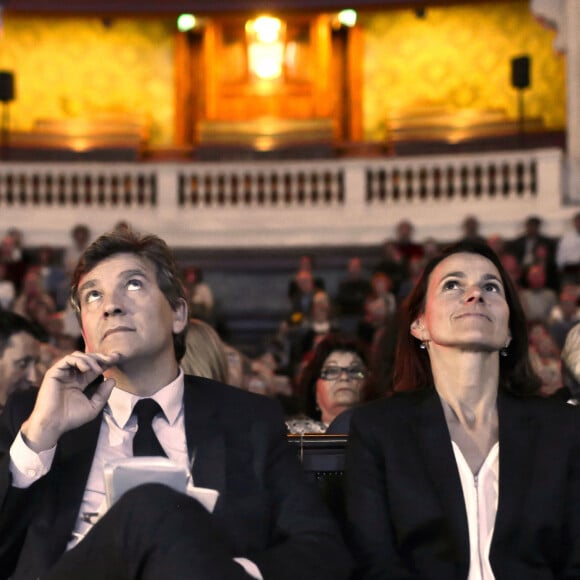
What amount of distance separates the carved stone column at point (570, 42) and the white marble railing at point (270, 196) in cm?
87

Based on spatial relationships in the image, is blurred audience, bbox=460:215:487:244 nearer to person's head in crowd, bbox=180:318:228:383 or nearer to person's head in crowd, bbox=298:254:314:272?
person's head in crowd, bbox=298:254:314:272

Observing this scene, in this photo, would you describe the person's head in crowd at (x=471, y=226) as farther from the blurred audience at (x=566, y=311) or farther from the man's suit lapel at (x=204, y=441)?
the man's suit lapel at (x=204, y=441)

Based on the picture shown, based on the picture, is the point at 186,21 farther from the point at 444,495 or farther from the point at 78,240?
the point at 444,495

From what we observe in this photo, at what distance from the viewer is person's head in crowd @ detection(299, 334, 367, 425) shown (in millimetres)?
4992

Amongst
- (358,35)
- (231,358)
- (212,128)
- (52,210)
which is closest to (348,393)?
(231,358)

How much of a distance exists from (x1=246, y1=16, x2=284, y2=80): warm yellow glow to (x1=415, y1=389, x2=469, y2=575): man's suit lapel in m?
13.2

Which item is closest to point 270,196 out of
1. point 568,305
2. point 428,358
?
point 568,305

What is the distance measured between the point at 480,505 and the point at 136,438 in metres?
0.79

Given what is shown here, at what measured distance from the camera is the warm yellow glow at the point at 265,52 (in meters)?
16.0

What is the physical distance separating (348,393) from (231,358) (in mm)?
925

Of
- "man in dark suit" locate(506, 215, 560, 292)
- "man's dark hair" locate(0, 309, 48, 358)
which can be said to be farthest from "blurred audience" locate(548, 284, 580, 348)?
"man's dark hair" locate(0, 309, 48, 358)

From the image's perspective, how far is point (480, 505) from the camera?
122 inches

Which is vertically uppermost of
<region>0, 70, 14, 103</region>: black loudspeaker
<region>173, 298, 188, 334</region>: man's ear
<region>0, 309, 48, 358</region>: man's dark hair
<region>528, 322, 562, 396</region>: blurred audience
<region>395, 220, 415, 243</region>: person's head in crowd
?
<region>0, 70, 14, 103</region>: black loudspeaker

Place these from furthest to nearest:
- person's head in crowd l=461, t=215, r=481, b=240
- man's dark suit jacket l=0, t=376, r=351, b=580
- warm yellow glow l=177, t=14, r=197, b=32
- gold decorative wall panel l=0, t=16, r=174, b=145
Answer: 1. gold decorative wall panel l=0, t=16, r=174, b=145
2. warm yellow glow l=177, t=14, r=197, b=32
3. person's head in crowd l=461, t=215, r=481, b=240
4. man's dark suit jacket l=0, t=376, r=351, b=580
